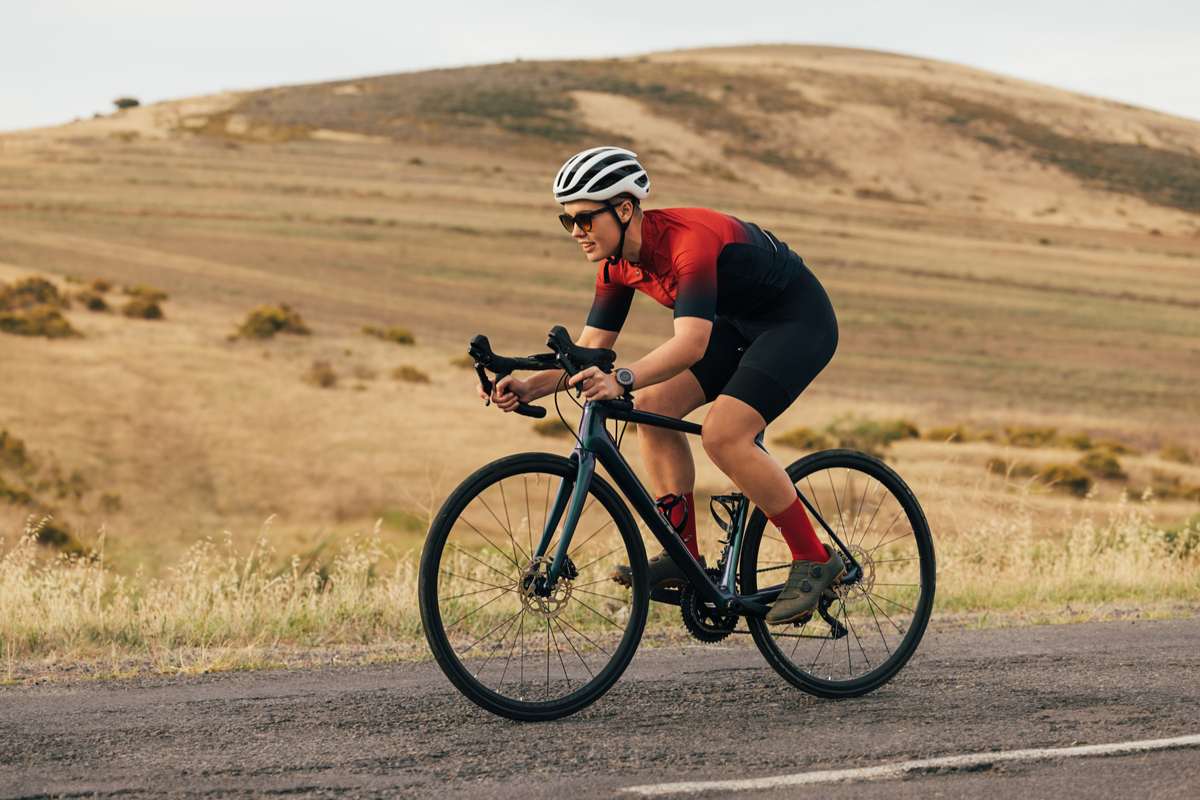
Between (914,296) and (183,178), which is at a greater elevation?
(183,178)

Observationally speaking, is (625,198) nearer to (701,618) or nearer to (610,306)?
(610,306)

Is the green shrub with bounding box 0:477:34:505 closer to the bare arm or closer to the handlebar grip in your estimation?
the handlebar grip

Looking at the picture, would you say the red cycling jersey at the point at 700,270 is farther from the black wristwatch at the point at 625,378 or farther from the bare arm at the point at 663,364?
the black wristwatch at the point at 625,378

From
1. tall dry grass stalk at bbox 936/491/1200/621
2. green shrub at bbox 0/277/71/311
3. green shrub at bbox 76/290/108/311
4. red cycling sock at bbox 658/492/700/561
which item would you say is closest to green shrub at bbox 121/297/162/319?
green shrub at bbox 76/290/108/311

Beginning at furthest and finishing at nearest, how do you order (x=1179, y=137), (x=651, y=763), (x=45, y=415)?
1. (x=1179, y=137)
2. (x=45, y=415)
3. (x=651, y=763)

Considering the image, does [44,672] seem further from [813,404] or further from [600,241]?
[813,404]

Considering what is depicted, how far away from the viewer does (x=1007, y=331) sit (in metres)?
47.2

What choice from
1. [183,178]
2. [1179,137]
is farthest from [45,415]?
→ [1179,137]

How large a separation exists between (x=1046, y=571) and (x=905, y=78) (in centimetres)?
13947

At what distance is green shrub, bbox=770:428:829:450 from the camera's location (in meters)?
25.6

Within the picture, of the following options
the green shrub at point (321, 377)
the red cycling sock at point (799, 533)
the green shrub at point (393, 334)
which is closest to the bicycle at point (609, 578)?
the red cycling sock at point (799, 533)

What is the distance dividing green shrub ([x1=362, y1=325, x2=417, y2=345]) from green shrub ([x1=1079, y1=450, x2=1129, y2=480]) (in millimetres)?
22685

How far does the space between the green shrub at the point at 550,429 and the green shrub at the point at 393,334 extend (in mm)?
12395

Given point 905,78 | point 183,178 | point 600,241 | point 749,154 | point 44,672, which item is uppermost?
point 905,78
